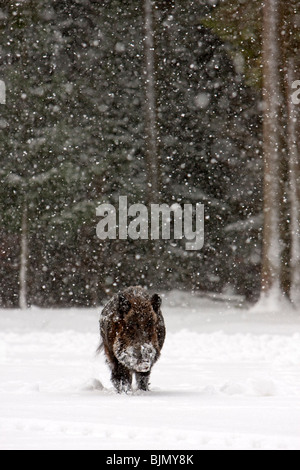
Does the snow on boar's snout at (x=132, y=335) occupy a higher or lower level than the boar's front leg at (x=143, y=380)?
higher

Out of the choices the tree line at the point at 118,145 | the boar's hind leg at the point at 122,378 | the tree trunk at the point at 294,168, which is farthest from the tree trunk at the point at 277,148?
the boar's hind leg at the point at 122,378

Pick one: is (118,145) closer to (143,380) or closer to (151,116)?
(151,116)

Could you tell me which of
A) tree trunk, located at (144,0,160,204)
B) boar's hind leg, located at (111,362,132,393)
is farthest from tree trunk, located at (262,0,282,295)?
boar's hind leg, located at (111,362,132,393)

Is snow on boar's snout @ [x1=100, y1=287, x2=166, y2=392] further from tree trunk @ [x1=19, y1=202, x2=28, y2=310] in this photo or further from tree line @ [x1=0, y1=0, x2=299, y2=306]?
tree trunk @ [x1=19, y1=202, x2=28, y2=310]

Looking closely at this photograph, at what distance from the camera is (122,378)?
30.3ft

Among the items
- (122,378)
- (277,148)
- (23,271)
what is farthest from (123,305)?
(23,271)

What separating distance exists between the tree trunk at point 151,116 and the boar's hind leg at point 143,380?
18.6m

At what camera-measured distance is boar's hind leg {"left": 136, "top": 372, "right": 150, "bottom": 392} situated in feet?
30.7

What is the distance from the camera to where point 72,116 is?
2833 centimetres

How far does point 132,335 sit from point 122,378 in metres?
0.64

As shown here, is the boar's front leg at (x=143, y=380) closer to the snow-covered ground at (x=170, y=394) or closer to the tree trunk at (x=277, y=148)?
the snow-covered ground at (x=170, y=394)

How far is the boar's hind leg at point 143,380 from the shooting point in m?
9.36

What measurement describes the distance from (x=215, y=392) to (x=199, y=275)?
2177 centimetres
